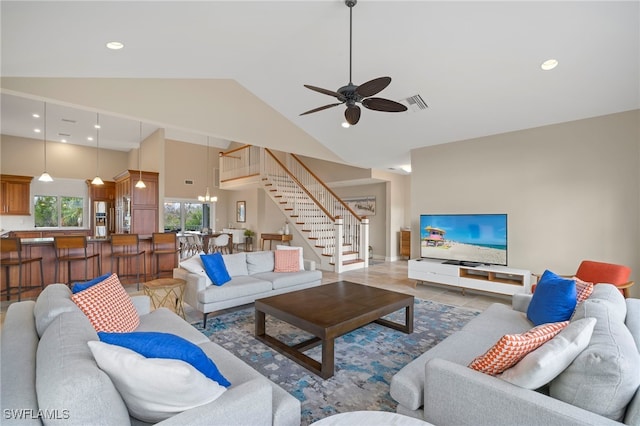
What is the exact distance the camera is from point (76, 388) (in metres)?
1.00

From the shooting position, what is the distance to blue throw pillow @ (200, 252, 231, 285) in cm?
372

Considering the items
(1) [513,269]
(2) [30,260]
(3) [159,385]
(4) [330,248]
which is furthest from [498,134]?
(2) [30,260]

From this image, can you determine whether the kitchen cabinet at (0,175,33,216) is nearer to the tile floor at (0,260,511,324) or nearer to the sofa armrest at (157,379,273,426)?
the tile floor at (0,260,511,324)

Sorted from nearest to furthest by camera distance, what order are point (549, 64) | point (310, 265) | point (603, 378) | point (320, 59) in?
point (603, 378) → point (549, 64) → point (320, 59) → point (310, 265)

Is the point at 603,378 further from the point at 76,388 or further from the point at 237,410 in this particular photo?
the point at 76,388

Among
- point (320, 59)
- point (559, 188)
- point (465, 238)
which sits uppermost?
point (320, 59)

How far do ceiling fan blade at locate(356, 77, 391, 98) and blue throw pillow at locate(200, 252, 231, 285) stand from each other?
8.81ft

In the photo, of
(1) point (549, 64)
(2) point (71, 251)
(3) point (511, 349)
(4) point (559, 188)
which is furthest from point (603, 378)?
(2) point (71, 251)

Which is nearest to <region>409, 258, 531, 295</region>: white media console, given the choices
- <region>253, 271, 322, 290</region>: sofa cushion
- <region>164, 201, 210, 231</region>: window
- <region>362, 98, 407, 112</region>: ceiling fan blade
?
<region>253, 271, 322, 290</region>: sofa cushion

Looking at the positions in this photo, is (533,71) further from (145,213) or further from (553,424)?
(145,213)

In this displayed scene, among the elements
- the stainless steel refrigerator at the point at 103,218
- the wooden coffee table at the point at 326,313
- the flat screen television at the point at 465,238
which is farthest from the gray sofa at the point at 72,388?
the stainless steel refrigerator at the point at 103,218

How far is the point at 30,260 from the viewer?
452cm

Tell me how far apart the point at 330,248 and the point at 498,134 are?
4305 millimetres

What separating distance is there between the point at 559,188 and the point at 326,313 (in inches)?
165
